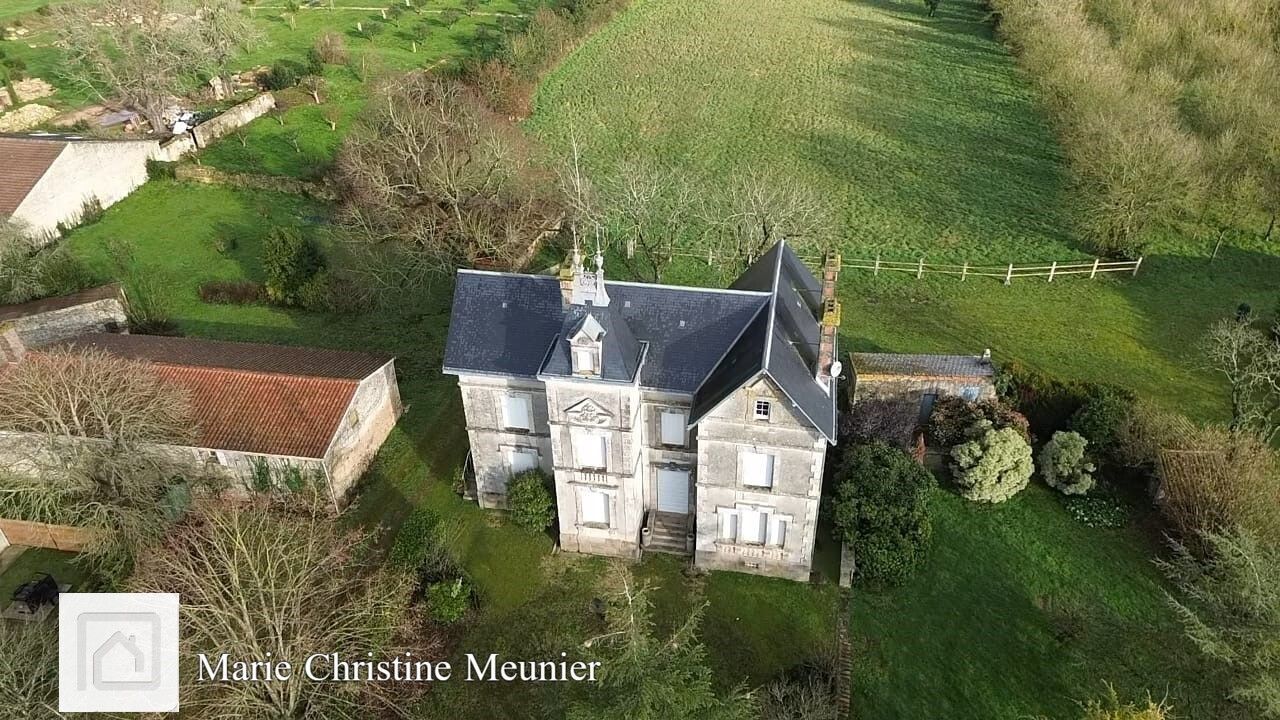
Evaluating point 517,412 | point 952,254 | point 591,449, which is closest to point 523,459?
point 517,412

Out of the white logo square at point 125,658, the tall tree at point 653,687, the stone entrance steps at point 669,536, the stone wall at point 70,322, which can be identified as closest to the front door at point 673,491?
the stone entrance steps at point 669,536

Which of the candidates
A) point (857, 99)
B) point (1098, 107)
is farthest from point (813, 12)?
point (1098, 107)

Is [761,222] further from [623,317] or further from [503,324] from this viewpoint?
[503,324]

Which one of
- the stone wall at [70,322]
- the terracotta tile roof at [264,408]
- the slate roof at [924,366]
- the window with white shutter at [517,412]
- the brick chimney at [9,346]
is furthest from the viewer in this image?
the stone wall at [70,322]

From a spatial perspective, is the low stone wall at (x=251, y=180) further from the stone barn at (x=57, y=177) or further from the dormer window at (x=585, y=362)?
the dormer window at (x=585, y=362)

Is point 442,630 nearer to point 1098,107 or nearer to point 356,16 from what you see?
point 1098,107
